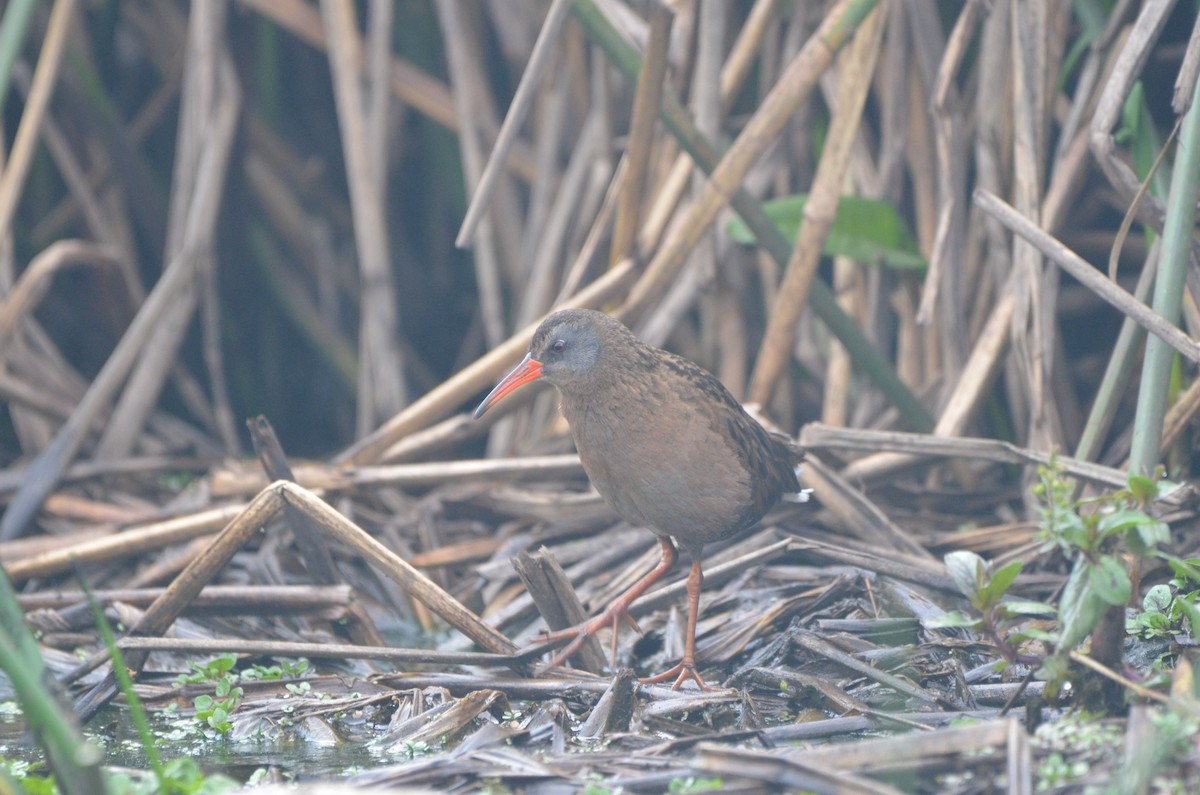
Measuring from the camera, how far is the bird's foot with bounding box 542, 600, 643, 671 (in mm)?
3115

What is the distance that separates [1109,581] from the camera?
204cm

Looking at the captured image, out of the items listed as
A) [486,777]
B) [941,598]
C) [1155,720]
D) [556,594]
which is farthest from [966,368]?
[486,777]

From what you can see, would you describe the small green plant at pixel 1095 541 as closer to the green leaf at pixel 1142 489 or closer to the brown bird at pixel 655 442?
the green leaf at pixel 1142 489

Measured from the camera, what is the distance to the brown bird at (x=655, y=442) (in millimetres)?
3145

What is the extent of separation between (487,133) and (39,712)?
3588 millimetres

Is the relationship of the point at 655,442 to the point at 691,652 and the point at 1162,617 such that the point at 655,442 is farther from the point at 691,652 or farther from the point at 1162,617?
the point at 1162,617

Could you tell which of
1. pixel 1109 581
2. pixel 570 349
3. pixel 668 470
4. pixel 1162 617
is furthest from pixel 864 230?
pixel 1109 581

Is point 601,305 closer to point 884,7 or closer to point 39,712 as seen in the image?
point 884,7

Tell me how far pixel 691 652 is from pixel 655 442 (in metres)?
0.56

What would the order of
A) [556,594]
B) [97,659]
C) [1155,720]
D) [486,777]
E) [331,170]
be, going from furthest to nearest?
[331,170] < [556,594] < [97,659] < [486,777] < [1155,720]

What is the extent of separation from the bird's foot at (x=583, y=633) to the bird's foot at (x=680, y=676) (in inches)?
7.0

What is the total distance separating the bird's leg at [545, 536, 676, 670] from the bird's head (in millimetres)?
581

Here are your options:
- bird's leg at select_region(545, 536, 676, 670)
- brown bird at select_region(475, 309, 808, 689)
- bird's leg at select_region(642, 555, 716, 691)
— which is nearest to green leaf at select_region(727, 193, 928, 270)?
brown bird at select_region(475, 309, 808, 689)

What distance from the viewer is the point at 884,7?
388cm
